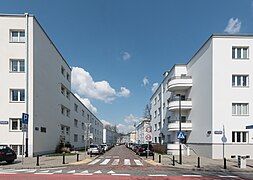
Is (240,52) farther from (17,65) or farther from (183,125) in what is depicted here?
(17,65)

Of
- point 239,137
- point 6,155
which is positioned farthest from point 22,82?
point 239,137

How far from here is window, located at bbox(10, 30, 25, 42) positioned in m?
23.7

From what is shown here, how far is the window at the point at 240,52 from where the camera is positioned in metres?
23.3

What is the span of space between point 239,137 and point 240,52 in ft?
28.8

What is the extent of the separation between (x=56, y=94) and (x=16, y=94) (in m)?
9.45

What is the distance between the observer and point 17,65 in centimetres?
2341

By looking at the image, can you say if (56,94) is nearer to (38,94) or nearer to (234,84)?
(38,94)

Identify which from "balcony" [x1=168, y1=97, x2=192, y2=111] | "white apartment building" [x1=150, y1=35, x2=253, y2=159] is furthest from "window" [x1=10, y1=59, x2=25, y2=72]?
"white apartment building" [x1=150, y1=35, x2=253, y2=159]

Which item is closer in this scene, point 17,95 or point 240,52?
point 17,95

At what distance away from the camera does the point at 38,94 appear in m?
24.6

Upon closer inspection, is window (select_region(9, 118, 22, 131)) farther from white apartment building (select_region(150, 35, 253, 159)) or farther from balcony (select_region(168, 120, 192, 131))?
white apartment building (select_region(150, 35, 253, 159))

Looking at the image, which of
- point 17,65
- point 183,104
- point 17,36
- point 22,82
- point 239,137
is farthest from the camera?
point 183,104

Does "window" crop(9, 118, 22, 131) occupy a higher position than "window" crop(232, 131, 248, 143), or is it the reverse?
"window" crop(9, 118, 22, 131)

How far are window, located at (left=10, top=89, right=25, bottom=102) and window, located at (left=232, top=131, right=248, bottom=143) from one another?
21599 millimetres
